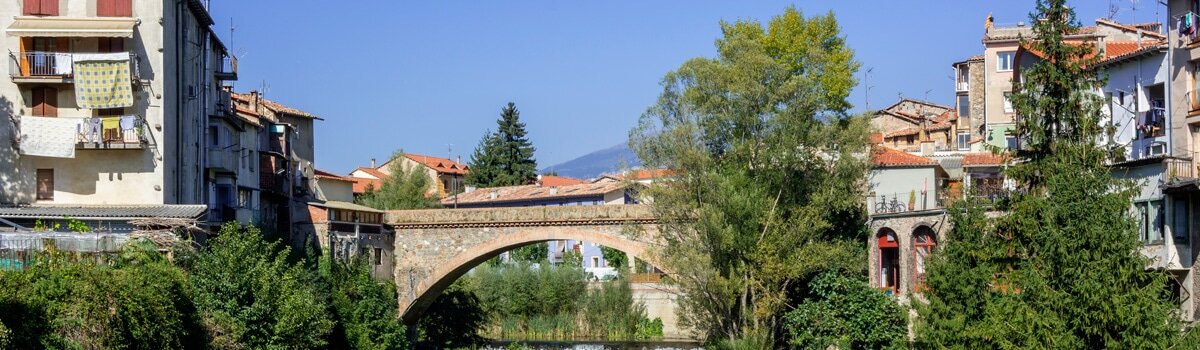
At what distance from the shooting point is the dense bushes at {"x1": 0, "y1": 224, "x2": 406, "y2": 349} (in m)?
27.9

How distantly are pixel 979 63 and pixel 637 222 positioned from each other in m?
21.0

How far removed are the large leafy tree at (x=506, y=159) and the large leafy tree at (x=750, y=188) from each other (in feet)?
177

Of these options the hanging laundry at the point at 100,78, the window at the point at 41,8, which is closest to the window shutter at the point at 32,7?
the window at the point at 41,8

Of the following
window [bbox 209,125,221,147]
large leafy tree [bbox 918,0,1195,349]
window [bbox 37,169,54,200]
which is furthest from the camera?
window [bbox 209,125,221,147]

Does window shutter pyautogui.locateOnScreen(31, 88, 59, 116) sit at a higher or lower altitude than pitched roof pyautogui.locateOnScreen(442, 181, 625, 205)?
higher

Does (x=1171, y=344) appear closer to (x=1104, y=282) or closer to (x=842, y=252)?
(x=1104, y=282)

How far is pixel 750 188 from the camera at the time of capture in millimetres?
41531

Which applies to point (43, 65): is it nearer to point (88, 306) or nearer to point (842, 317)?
point (88, 306)

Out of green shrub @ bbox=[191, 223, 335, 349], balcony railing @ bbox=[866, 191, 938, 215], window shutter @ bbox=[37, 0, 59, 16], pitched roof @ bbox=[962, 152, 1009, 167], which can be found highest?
window shutter @ bbox=[37, 0, 59, 16]

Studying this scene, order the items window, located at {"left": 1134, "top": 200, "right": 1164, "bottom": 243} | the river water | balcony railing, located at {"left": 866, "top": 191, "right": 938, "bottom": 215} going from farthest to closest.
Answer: the river water, balcony railing, located at {"left": 866, "top": 191, "right": 938, "bottom": 215}, window, located at {"left": 1134, "top": 200, "right": 1164, "bottom": 243}

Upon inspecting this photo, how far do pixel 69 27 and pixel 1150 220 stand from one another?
25246 millimetres

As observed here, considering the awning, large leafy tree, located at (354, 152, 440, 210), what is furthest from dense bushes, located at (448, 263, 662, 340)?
the awning

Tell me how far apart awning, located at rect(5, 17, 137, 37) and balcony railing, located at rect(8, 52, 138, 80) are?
0.54 meters

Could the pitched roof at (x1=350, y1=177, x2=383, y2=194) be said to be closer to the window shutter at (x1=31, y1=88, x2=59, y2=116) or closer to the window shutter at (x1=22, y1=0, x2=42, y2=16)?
the window shutter at (x1=31, y1=88, x2=59, y2=116)
